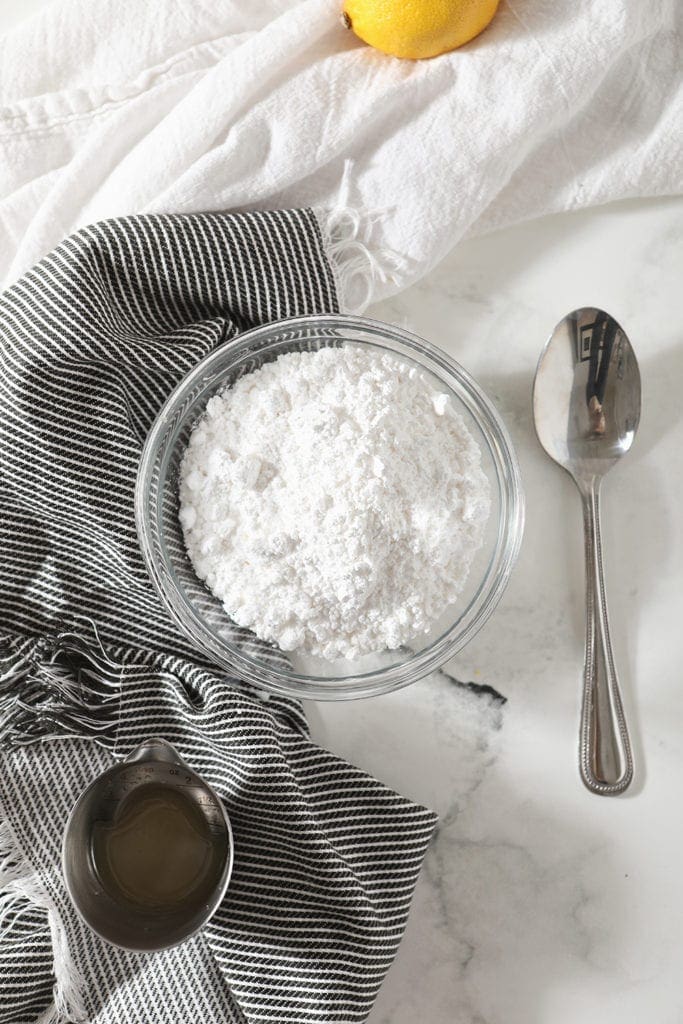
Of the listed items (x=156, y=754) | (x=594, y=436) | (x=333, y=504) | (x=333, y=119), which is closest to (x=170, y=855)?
(x=156, y=754)

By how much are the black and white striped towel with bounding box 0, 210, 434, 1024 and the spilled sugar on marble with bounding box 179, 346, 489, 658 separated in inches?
3.6

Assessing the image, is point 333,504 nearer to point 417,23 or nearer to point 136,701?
point 136,701

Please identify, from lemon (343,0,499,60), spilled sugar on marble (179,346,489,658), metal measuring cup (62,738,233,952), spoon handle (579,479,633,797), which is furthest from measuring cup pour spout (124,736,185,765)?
lemon (343,0,499,60)

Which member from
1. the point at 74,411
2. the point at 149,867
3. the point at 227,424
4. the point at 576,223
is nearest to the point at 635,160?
the point at 576,223

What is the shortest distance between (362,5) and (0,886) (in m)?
0.90

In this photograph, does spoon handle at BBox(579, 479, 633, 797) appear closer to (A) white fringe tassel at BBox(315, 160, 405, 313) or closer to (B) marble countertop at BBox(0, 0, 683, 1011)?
(B) marble countertop at BBox(0, 0, 683, 1011)

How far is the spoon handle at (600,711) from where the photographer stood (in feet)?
3.20

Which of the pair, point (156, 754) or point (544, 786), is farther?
point (544, 786)

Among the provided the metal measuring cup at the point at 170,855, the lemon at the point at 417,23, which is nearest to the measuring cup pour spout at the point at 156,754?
the metal measuring cup at the point at 170,855

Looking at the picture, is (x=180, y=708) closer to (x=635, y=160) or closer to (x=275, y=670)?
(x=275, y=670)

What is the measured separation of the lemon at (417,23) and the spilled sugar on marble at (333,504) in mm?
312

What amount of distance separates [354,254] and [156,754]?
53cm

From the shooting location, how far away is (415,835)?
93cm

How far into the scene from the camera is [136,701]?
93 cm
